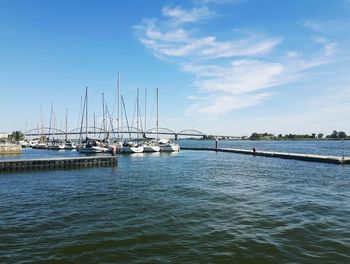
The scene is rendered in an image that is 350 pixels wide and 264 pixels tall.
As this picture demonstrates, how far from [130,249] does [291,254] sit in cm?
628

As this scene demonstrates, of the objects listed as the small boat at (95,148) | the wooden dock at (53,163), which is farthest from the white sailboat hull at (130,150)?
the wooden dock at (53,163)

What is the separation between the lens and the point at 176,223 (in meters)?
17.8

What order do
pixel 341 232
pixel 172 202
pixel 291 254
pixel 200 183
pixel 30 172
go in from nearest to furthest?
pixel 291 254 < pixel 341 232 < pixel 172 202 < pixel 200 183 < pixel 30 172

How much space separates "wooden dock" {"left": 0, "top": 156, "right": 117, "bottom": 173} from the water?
614 inches

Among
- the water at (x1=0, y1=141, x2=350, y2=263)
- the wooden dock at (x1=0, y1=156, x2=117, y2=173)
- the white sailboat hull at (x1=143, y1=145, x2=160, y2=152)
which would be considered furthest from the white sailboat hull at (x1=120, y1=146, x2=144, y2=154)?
the water at (x1=0, y1=141, x2=350, y2=263)

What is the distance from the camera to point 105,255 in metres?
13.3

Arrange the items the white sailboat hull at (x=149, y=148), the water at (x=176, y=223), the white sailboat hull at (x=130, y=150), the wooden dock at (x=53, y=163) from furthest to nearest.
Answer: the white sailboat hull at (x=149, y=148) → the white sailboat hull at (x=130, y=150) → the wooden dock at (x=53, y=163) → the water at (x=176, y=223)

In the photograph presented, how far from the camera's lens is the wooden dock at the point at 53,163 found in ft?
148

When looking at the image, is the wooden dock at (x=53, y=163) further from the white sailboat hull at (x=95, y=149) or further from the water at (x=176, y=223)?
the white sailboat hull at (x=95, y=149)

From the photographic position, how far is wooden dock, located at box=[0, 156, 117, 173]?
45.2m

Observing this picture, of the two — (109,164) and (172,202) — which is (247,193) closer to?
(172,202)

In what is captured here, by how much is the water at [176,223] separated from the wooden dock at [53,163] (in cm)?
1559

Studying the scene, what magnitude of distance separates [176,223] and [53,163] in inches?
1386

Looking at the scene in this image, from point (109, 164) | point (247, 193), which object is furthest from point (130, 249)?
point (109, 164)
